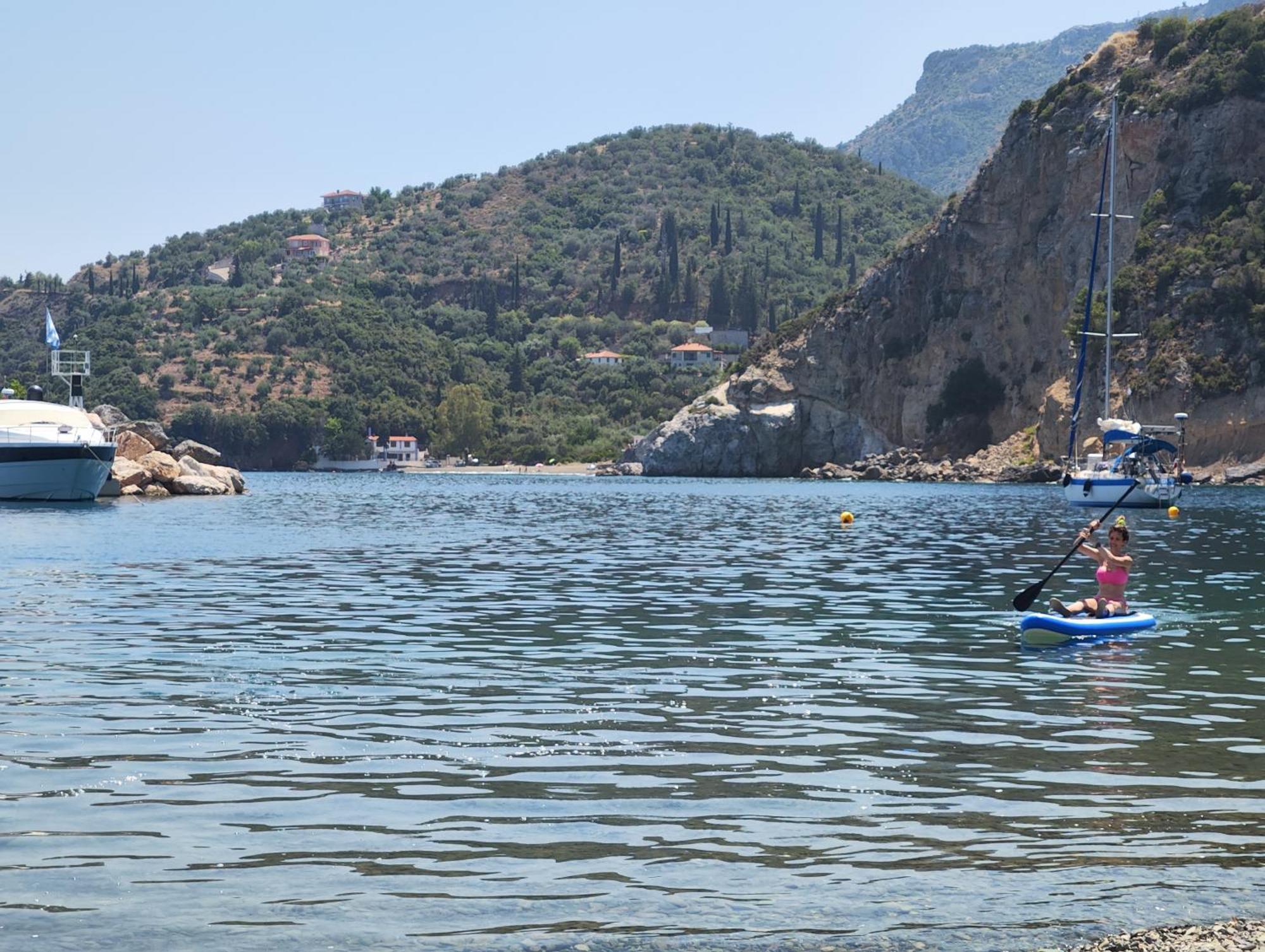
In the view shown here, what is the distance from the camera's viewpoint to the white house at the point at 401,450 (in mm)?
196250

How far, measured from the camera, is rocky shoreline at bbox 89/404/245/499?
87.1m

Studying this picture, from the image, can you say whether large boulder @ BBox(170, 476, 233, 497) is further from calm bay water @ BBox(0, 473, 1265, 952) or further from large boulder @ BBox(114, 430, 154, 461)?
calm bay water @ BBox(0, 473, 1265, 952)

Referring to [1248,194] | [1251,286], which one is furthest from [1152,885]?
[1248,194]

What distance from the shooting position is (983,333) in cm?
13112

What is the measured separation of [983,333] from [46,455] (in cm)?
8411

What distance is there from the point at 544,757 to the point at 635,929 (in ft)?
17.5

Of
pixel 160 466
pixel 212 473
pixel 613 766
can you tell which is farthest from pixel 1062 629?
pixel 212 473

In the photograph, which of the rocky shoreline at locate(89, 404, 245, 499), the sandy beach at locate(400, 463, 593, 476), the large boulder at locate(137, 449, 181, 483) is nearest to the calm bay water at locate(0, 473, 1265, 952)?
the rocky shoreline at locate(89, 404, 245, 499)

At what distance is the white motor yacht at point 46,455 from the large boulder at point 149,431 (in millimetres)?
17602

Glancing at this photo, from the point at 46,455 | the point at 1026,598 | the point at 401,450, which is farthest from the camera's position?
the point at 401,450

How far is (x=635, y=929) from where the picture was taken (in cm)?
935

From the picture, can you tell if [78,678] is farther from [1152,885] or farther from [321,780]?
[1152,885]

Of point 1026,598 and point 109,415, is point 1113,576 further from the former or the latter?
point 109,415

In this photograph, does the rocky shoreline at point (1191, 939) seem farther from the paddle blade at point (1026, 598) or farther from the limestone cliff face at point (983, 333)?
the limestone cliff face at point (983, 333)
